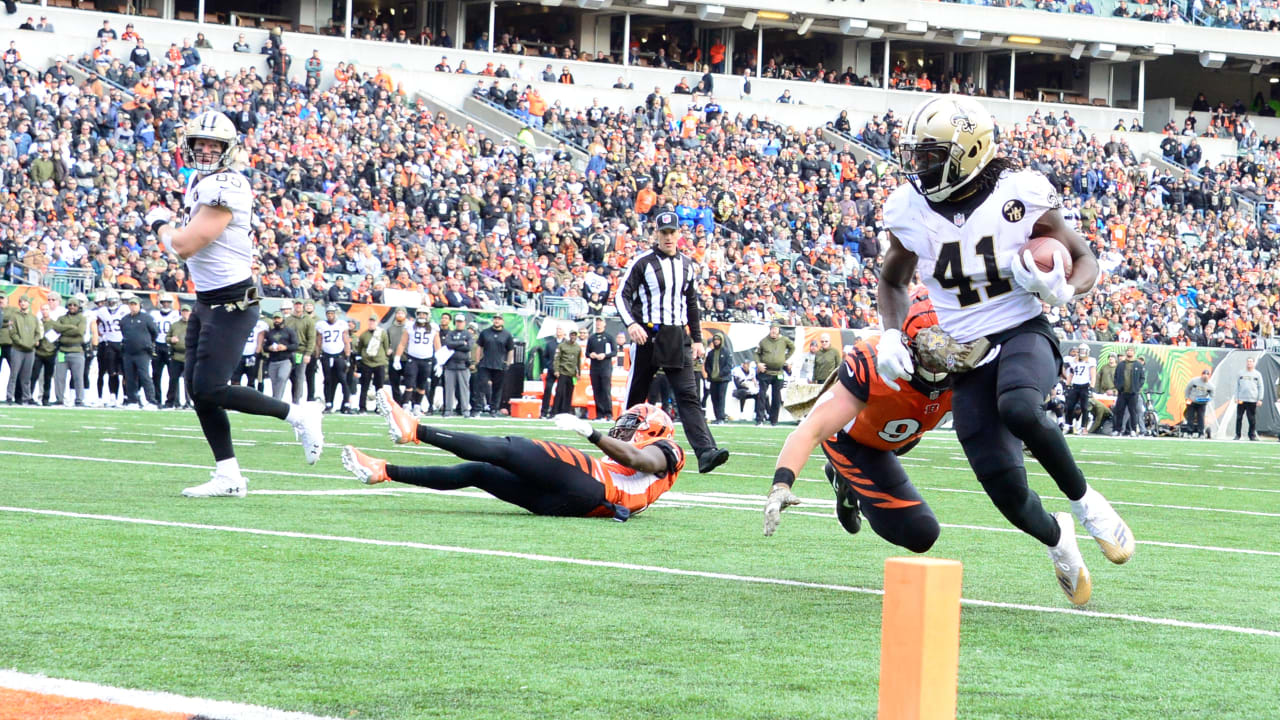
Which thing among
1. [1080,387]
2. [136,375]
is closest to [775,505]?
[136,375]

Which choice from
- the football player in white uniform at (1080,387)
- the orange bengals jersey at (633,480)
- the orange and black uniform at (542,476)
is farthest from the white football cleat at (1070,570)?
the football player in white uniform at (1080,387)

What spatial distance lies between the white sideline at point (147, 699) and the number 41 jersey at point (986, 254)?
2.98 meters

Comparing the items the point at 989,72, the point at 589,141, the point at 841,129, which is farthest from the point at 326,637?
the point at 989,72

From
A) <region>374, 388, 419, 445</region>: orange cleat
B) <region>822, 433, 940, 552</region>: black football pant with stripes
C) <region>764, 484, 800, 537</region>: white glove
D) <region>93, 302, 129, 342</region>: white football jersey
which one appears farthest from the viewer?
<region>93, 302, 129, 342</region>: white football jersey

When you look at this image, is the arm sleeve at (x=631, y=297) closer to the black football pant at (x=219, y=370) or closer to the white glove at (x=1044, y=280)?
the black football pant at (x=219, y=370)

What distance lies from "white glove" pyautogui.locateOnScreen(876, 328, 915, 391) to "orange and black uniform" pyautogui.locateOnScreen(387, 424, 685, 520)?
2354 millimetres

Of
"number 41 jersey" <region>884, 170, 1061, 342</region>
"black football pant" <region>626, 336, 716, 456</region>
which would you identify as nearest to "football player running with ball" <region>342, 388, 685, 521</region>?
"number 41 jersey" <region>884, 170, 1061, 342</region>

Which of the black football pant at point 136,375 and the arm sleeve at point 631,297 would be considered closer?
the arm sleeve at point 631,297

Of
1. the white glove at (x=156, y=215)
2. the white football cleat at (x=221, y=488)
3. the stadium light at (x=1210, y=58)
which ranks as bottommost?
the white football cleat at (x=221, y=488)

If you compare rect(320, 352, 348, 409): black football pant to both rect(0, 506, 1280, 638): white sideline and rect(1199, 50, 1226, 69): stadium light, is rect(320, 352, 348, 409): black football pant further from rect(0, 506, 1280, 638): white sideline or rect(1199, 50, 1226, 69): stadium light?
rect(1199, 50, 1226, 69): stadium light

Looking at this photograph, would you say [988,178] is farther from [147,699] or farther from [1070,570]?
[147,699]

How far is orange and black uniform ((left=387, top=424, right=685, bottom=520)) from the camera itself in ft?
24.8

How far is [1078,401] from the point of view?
1068 inches

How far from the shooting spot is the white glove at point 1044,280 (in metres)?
5.32
